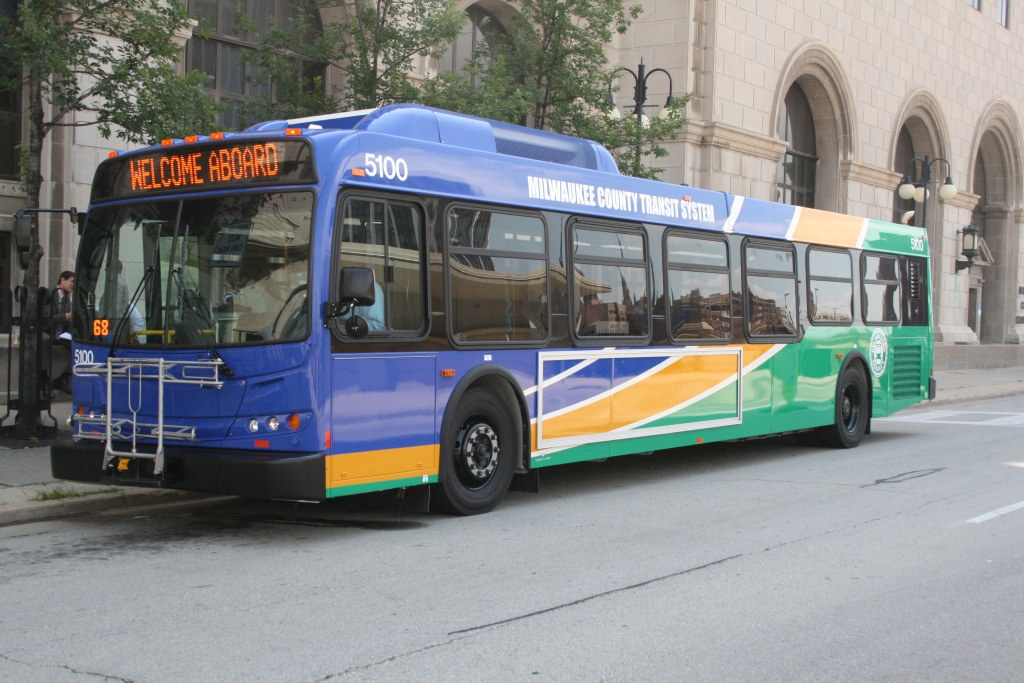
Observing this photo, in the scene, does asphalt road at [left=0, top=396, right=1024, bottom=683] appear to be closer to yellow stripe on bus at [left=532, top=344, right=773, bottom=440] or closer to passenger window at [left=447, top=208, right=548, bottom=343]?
yellow stripe on bus at [left=532, top=344, right=773, bottom=440]

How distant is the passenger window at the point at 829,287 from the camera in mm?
13664

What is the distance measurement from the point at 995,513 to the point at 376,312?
5463 millimetres

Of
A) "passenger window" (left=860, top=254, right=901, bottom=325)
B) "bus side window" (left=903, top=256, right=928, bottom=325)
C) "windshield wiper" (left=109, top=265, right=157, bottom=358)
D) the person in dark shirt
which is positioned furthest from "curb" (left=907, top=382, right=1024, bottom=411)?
"windshield wiper" (left=109, top=265, right=157, bottom=358)

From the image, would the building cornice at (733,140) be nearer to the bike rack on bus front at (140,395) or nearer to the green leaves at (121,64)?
the green leaves at (121,64)

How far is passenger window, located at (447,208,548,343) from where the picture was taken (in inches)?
341

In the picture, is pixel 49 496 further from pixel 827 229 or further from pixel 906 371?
pixel 906 371

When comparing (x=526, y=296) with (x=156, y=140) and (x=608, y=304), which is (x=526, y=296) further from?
(x=156, y=140)

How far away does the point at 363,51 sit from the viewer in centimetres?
1406

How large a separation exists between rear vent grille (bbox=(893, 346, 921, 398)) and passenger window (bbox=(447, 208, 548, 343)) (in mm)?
8037

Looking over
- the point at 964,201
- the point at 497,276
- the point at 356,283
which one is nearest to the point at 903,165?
the point at 964,201

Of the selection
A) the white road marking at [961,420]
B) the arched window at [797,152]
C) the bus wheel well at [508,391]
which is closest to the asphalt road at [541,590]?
the bus wheel well at [508,391]

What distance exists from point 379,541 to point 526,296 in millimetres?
→ 2622

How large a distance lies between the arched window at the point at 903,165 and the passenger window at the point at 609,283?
92.9 feet

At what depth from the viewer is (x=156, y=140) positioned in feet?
38.2
